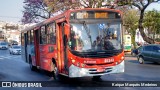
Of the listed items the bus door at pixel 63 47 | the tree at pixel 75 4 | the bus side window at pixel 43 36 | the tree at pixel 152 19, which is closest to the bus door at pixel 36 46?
the bus side window at pixel 43 36

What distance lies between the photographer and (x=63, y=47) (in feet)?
42.1

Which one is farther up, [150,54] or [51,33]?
[51,33]

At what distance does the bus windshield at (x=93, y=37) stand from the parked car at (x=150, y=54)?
10490 mm

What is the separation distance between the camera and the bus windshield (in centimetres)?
1198

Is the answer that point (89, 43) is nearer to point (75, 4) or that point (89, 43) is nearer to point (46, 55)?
point (46, 55)

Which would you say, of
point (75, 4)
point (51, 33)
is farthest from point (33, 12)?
point (51, 33)

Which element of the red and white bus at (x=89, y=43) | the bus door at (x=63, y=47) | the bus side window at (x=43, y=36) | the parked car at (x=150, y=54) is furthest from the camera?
the parked car at (x=150, y=54)

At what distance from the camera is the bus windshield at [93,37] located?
12.0m

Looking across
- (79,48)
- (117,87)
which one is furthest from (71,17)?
(117,87)

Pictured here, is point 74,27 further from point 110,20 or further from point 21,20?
point 21,20

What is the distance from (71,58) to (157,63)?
13.3 metres

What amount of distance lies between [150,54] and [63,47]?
1178 cm

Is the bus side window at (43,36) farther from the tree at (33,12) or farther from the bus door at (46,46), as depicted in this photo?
the tree at (33,12)

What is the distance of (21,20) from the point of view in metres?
47.5
